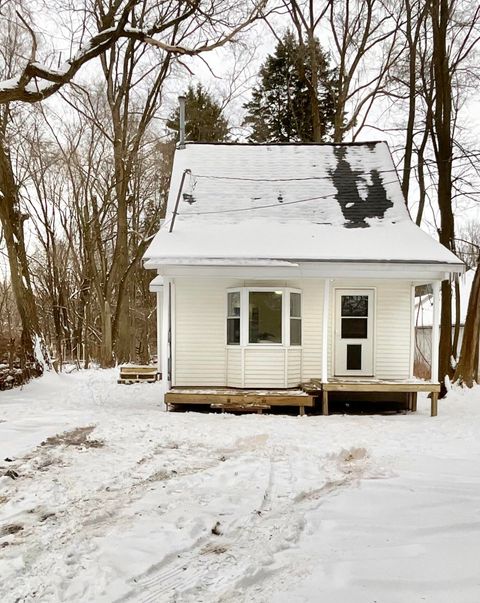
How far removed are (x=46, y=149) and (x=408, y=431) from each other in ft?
70.8

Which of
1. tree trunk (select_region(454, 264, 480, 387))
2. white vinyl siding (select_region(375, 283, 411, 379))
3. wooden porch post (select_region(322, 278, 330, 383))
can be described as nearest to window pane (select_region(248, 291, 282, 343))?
wooden porch post (select_region(322, 278, 330, 383))

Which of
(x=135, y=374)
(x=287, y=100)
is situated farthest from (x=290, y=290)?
(x=287, y=100)

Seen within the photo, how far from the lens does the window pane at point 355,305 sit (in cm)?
1129

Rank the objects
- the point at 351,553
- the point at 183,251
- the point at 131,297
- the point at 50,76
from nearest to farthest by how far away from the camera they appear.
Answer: the point at 351,553 → the point at 50,76 → the point at 183,251 → the point at 131,297

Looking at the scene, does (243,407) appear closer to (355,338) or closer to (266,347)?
(266,347)

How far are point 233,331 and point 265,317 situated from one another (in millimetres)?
744

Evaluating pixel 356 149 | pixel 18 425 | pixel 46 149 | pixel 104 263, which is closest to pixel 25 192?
pixel 46 149

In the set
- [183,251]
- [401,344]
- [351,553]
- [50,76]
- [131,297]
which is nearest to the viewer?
[351,553]

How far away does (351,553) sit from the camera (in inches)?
144

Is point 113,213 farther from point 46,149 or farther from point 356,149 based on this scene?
point 356,149

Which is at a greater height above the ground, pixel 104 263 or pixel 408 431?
pixel 104 263

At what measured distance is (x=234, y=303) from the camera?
11.0 m

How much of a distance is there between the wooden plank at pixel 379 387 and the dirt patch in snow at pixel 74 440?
15.4ft

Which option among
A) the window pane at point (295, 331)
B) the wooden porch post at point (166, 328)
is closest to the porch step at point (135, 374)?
the wooden porch post at point (166, 328)
